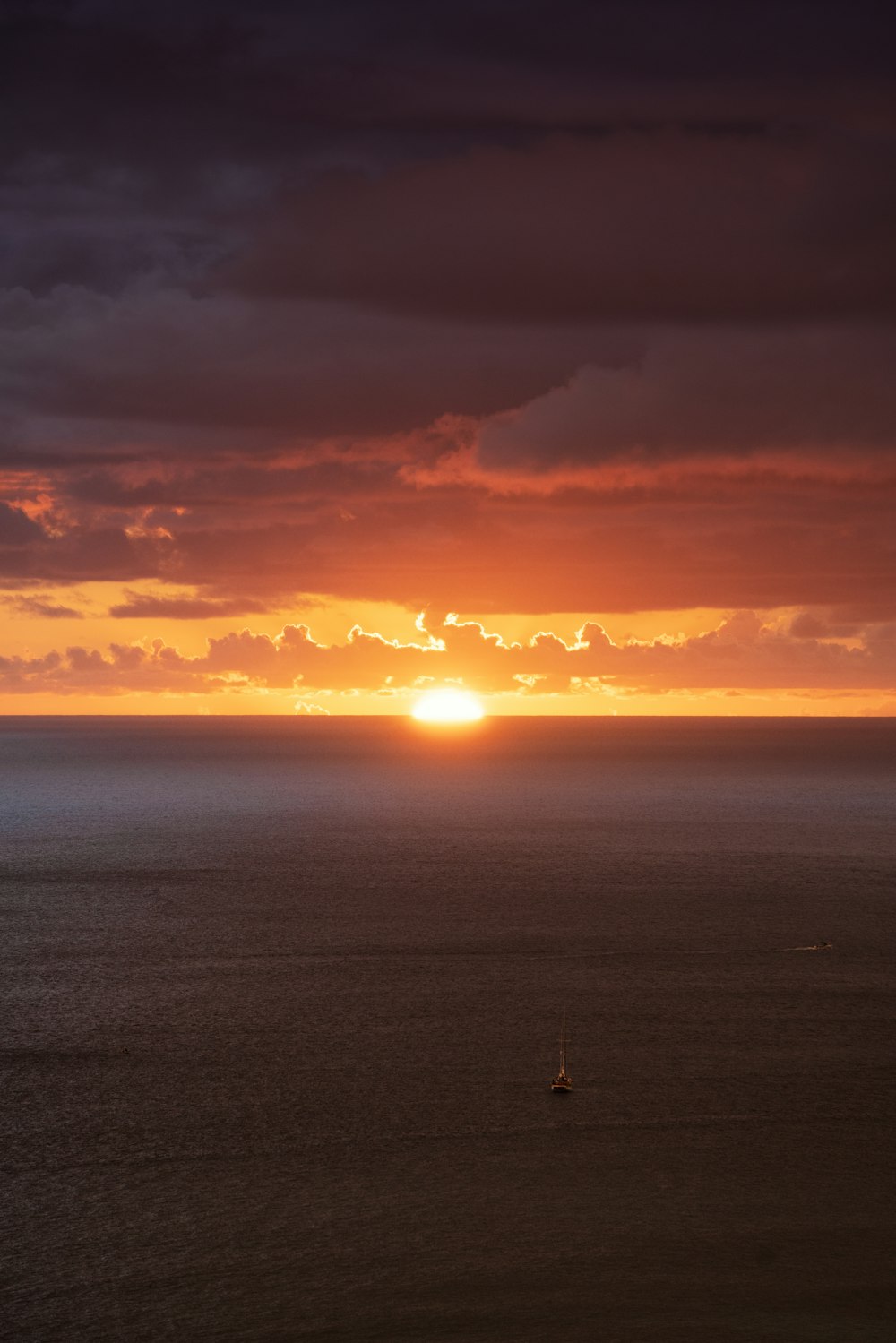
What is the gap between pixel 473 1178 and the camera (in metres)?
51.5

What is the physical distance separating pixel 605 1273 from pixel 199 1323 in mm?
13867

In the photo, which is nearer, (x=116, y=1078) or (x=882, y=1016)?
(x=116, y=1078)

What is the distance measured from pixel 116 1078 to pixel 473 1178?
2077 cm

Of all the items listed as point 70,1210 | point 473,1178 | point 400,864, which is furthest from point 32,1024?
point 400,864

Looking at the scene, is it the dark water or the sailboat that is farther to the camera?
the sailboat

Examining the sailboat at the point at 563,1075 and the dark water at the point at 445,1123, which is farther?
the sailboat at the point at 563,1075

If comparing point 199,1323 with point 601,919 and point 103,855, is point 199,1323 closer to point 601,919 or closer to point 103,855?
point 601,919

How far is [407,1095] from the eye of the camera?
6069 cm

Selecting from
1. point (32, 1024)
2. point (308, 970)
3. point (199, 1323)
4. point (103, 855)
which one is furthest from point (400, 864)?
point (199, 1323)

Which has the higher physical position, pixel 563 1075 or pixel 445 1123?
pixel 563 1075

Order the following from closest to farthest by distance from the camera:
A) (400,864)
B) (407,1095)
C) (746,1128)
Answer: (746,1128) < (407,1095) < (400,864)

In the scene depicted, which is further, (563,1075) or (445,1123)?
(563,1075)

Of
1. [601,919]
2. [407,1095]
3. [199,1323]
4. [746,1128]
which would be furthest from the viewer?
[601,919]

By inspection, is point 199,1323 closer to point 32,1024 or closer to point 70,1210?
point 70,1210
